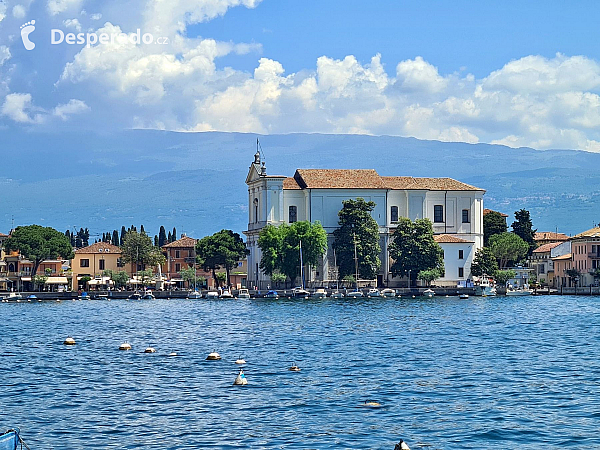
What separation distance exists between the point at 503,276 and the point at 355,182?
16.4 metres

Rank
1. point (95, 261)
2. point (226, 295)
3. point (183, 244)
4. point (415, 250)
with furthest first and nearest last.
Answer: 1. point (183, 244)
2. point (95, 261)
3. point (226, 295)
4. point (415, 250)

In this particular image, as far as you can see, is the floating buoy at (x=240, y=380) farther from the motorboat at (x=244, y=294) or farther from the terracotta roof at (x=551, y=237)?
the terracotta roof at (x=551, y=237)

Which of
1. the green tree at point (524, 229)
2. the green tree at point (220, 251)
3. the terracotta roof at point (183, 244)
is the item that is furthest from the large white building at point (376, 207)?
the terracotta roof at point (183, 244)

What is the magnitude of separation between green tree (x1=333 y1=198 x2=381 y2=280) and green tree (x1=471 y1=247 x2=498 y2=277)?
9134 millimetres

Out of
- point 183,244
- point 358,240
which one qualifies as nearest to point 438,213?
point 358,240

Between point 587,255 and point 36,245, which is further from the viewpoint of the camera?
point 36,245

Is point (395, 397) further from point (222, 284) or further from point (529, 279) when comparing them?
point (222, 284)

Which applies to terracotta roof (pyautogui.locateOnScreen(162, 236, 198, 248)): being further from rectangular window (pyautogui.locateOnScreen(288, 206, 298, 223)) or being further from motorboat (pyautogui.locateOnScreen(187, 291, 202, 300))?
motorboat (pyautogui.locateOnScreen(187, 291, 202, 300))

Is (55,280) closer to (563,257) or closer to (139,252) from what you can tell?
(139,252)

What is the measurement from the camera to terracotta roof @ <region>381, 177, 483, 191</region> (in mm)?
98938

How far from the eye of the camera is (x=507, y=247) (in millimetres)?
104375

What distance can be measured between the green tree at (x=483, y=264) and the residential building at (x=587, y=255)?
886 cm

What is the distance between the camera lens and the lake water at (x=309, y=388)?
63.3ft

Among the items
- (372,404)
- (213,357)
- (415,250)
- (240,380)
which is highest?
(415,250)
